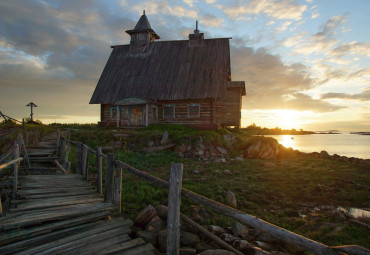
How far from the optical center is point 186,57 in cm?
2630

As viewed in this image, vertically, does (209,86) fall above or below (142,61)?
below

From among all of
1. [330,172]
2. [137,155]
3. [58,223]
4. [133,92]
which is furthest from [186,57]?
[58,223]

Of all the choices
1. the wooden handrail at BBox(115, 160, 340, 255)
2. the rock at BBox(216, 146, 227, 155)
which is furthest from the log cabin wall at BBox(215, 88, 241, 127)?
the wooden handrail at BBox(115, 160, 340, 255)

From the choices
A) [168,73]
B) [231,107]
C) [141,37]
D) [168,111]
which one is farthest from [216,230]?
[141,37]

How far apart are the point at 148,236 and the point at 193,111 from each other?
19.3m

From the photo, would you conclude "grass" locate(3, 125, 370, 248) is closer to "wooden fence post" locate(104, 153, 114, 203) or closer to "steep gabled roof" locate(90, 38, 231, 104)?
"wooden fence post" locate(104, 153, 114, 203)

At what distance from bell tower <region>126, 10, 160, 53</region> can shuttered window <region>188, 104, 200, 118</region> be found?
9.90 m

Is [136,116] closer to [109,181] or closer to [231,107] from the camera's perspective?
[231,107]

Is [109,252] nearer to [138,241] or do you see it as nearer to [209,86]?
[138,241]

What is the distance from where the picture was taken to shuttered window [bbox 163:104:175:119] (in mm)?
24266

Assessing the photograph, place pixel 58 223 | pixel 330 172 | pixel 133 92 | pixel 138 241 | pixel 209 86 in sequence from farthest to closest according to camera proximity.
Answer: pixel 133 92, pixel 209 86, pixel 330 172, pixel 58 223, pixel 138 241

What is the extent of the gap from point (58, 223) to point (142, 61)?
24.4m

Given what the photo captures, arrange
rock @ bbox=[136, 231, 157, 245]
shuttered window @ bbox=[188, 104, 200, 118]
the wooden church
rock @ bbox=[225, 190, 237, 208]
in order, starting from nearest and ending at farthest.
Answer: rock @ bbox=[136, 231, 157, 245], rock @ bbox=[225, 190, 237, 208], the wooden church, shuttered window @ bbox=[188, 104, 200, 118]

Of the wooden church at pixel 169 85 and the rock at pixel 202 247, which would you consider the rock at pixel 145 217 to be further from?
the wooden church at pixel 169 85
